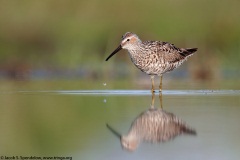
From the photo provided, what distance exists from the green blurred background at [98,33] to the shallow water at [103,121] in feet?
15.5

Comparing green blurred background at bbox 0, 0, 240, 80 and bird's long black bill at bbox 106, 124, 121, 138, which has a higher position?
green blurred background at bbox 0, 0, 240, 80

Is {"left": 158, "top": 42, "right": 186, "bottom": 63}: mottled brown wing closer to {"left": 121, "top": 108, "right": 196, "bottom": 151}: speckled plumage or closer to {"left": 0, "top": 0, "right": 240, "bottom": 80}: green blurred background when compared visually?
{"left": 0, "top": 0, "right": 240, "bottom": 80}: green blurred background

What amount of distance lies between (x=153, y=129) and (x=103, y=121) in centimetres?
112

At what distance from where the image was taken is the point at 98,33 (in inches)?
819

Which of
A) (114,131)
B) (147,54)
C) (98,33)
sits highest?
(98,33)

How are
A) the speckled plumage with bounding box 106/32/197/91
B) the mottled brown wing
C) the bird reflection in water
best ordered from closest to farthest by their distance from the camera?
the bird reflection in water, the speckled plumage with bounding box 106/32/197/91, the mottled brown wing

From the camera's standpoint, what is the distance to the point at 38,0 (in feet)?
69.8

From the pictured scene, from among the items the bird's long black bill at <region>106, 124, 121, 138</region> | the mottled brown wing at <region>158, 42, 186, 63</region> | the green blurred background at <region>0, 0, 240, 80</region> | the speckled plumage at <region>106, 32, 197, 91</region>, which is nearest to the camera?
the bird's long black bill at <region>106, 124, 121, 138</region>

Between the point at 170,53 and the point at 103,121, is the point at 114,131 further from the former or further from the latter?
the point at 170,53

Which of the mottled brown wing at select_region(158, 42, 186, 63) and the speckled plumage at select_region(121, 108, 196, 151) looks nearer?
the speckled plumage at select_region(121, 108, 196, 151)

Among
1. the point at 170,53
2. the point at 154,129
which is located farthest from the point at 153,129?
the point at 170,53

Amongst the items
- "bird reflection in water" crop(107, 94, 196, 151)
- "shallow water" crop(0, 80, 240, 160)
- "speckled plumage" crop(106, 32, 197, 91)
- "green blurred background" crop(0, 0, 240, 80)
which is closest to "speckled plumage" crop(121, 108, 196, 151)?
"bird reflection in water" crop(107, 94, 196, 151)

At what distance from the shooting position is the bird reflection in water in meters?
9.34

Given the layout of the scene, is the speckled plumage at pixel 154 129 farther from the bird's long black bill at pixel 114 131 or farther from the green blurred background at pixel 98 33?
the green blurred background at pixel 98 33
